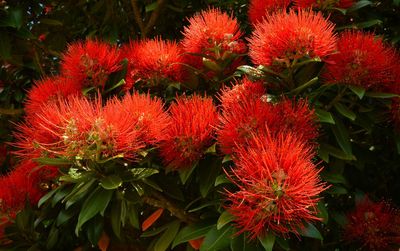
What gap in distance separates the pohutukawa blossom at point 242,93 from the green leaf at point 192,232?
0.50 metres

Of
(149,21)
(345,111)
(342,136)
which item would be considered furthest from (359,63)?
(149,21)

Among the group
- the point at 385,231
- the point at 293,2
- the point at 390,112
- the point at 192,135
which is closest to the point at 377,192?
the point at 385,231

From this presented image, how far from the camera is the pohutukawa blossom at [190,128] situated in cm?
185

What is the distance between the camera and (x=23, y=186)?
91.4 inches

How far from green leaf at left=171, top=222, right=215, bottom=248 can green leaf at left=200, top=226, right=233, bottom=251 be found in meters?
0.14

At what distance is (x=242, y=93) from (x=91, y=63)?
83 cm

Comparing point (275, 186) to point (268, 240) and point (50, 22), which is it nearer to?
point (268, 240)

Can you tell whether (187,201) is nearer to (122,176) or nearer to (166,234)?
(166,234)

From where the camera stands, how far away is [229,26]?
7.43 ft

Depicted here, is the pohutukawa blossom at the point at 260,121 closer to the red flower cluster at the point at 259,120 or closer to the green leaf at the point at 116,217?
the red flower cluster at the point at 259,120

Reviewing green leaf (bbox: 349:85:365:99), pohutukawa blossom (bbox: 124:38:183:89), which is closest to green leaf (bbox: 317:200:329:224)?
green leaf (bbox: 349:85:365:99)

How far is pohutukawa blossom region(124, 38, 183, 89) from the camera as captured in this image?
2.34m

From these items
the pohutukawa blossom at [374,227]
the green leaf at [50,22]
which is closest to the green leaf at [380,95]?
the pohutukawa blossom at [374,227]

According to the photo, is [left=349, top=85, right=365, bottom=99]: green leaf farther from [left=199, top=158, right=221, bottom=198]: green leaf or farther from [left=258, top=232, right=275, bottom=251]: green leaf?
[left=258, top=232, right=275, bottom=251]: green leaf
